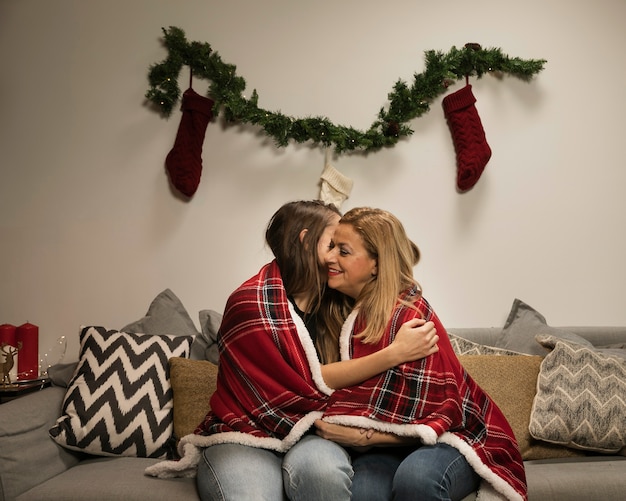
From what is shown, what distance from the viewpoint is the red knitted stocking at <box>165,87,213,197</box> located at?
10.1 feet

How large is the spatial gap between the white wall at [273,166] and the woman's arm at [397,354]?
1110 millimetres

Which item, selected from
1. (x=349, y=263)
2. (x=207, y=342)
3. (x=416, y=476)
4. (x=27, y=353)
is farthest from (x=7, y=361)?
(x=416, y=476)

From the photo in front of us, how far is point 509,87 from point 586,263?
839 mm

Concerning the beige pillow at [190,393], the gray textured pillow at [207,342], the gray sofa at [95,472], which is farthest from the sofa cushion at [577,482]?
the gray textured pillow at [207,342]

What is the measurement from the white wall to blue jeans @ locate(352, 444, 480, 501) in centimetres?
124

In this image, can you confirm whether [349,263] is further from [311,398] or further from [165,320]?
[165,320]

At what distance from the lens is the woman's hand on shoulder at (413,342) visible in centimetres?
205

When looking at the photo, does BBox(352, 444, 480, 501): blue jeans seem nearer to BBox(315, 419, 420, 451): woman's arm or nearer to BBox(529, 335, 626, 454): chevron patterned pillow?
BBox(315, 419, 420, 451): woman's arm

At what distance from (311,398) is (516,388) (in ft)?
2.80

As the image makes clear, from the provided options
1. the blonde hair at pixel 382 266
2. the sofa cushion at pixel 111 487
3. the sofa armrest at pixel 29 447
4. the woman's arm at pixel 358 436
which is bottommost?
the sofa cushion at pixel 111 487

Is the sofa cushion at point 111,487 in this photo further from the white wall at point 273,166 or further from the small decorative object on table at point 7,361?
the white wall at point 273,166

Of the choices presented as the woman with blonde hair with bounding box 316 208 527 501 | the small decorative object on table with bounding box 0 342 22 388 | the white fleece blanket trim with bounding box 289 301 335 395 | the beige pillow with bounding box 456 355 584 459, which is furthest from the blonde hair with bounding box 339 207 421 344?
the small decorative object on table with bounding box 0 342 22 388

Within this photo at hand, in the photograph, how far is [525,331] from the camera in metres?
2.89

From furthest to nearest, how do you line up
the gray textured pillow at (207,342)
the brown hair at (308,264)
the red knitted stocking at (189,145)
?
the red knitted stocking at (189,145), the gray textured pillow at (207,342), the brown hair at (308,264)
